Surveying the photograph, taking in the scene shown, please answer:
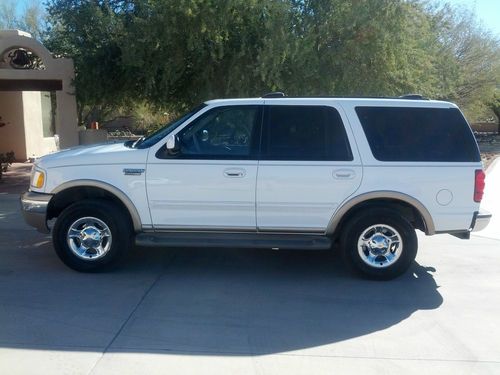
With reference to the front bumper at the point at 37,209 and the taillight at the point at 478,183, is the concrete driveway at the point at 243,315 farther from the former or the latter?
the taillight at the point at 478,183

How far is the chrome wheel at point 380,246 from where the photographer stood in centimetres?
670

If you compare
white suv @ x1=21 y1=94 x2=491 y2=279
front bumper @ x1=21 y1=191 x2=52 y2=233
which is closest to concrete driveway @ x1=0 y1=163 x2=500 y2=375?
white suv @ x1=21 y1=94 x2=491 y2=279

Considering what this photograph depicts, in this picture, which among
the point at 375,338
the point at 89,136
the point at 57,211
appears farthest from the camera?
the point at 89,136

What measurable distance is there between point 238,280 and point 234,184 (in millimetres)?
1124

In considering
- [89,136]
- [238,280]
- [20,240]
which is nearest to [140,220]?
[238,280]

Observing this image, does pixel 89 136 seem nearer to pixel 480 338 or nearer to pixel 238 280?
pixel 238 280

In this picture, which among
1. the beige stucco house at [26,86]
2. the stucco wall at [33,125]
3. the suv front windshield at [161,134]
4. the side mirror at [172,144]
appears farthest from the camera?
the stucco wall at [33,125]

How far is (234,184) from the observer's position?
6.53 meters

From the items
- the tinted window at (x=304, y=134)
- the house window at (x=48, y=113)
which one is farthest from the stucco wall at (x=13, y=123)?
the tinted window at (x=304, y=134)

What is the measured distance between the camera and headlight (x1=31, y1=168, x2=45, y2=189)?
266 inches

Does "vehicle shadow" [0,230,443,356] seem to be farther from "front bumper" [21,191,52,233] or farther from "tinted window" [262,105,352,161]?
"tinted window" [262,105,352,161]

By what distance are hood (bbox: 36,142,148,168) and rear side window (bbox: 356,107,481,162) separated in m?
2.59

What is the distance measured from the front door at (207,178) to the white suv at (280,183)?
0.01 m

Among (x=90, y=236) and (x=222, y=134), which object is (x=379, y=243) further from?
(x=90, y=236)
